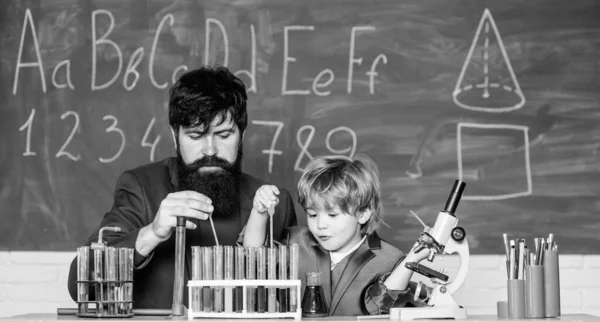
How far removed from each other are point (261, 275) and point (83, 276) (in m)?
0.43

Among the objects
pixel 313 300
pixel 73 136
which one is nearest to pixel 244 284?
pixel 313 300

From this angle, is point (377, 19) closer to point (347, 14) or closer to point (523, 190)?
point (347, 14)

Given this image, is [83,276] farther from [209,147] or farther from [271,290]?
[209,147]

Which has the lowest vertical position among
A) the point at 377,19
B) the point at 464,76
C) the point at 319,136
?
the point at 319,136

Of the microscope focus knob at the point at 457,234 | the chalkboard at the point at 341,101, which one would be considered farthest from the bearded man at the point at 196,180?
the microscope focus knob at the point at 457,234

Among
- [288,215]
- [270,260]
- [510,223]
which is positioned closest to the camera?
[270,260]

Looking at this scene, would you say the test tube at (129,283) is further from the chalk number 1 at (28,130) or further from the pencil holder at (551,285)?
the chalk number 1 at (28,130)

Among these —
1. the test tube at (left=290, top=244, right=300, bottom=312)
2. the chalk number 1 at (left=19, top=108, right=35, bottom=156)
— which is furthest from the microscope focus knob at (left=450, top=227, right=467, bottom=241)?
the chalk number 1 at (left=19, top=108, right=35, bottom=156)

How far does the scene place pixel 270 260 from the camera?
2.12 meters

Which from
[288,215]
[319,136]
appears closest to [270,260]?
[288,215]

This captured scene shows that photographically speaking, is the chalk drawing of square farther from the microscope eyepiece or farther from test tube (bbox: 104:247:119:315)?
test tube (bbox: 104:247:119:315)

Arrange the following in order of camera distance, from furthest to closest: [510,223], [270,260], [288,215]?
[510,223] < [288,215] < [270,260]

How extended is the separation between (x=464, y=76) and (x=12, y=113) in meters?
1.74

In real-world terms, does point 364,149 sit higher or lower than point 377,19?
lower
